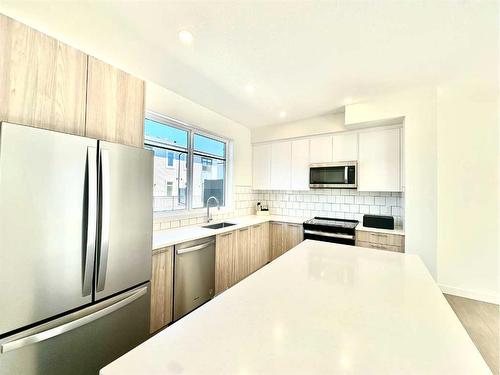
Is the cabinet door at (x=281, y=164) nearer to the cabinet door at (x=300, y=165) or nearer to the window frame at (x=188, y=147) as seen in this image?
the cabinet door at (x=300, y=165)

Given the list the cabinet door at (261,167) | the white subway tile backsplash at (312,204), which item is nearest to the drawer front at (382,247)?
the white subway tile backsplash at (312,204)

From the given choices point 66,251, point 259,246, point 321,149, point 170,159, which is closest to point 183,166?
point 170,159

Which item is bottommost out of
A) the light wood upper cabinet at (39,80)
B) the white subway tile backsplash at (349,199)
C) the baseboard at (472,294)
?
the baseboard at (472,294)

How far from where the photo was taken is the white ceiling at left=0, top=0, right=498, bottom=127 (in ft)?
4.84

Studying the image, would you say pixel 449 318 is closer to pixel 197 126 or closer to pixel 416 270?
pixel 416 270

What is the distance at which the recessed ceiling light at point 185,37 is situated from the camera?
170 cm

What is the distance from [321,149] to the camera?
3.67m

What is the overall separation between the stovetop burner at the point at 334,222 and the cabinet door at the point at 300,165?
60 centimetres

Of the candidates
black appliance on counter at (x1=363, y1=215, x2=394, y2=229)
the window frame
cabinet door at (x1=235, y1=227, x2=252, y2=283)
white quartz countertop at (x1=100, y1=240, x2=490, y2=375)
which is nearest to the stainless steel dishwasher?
cabinet door at (x1=235, y1=227, x2=252, y2=283)

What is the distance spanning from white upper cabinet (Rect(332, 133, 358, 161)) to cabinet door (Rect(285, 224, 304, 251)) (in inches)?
50.7

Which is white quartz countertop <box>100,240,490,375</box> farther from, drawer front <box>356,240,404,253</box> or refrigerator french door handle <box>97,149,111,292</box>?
drawer front <box>356,240,404,253</box>

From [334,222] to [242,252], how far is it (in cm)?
155

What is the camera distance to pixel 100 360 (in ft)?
4.38

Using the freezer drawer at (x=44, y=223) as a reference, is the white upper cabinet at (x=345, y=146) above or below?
above
